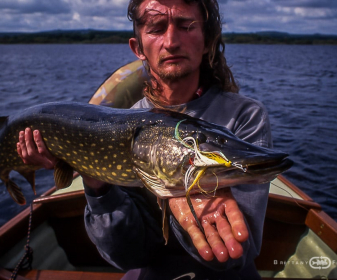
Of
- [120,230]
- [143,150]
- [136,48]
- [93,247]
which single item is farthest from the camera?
[93,247]

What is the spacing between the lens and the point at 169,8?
1879 mm

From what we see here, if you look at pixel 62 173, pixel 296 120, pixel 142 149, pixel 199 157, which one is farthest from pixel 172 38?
pixel 296 120

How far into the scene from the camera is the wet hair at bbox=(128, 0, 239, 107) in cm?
208

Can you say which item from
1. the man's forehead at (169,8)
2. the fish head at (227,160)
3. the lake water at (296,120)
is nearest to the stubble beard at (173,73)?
the man's forehead at (169,8)

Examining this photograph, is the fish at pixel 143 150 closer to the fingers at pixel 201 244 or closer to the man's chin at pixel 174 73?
the fingers at pixel 201 244

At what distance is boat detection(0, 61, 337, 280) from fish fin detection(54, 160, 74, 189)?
794 mm

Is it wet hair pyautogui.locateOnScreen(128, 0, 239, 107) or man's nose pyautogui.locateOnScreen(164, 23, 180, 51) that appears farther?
wet hair pyautogui.locateOnScreen(128, 0, 239, 107)

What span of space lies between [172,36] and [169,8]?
169 mm

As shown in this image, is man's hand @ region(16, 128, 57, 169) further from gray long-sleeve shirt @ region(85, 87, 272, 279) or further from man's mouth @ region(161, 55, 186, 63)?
man's mouth @ region(161, 55, 186, 63)

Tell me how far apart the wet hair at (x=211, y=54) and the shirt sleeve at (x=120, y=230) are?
2.42 ft

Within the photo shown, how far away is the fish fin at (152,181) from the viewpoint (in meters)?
1.44

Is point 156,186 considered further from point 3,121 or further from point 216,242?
point 3,121

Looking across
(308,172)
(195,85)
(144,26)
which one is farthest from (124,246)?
(308,172)

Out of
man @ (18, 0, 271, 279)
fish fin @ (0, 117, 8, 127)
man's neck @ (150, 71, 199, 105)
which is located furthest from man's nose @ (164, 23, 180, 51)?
fish fin @ (0, 117, 8, 127)
